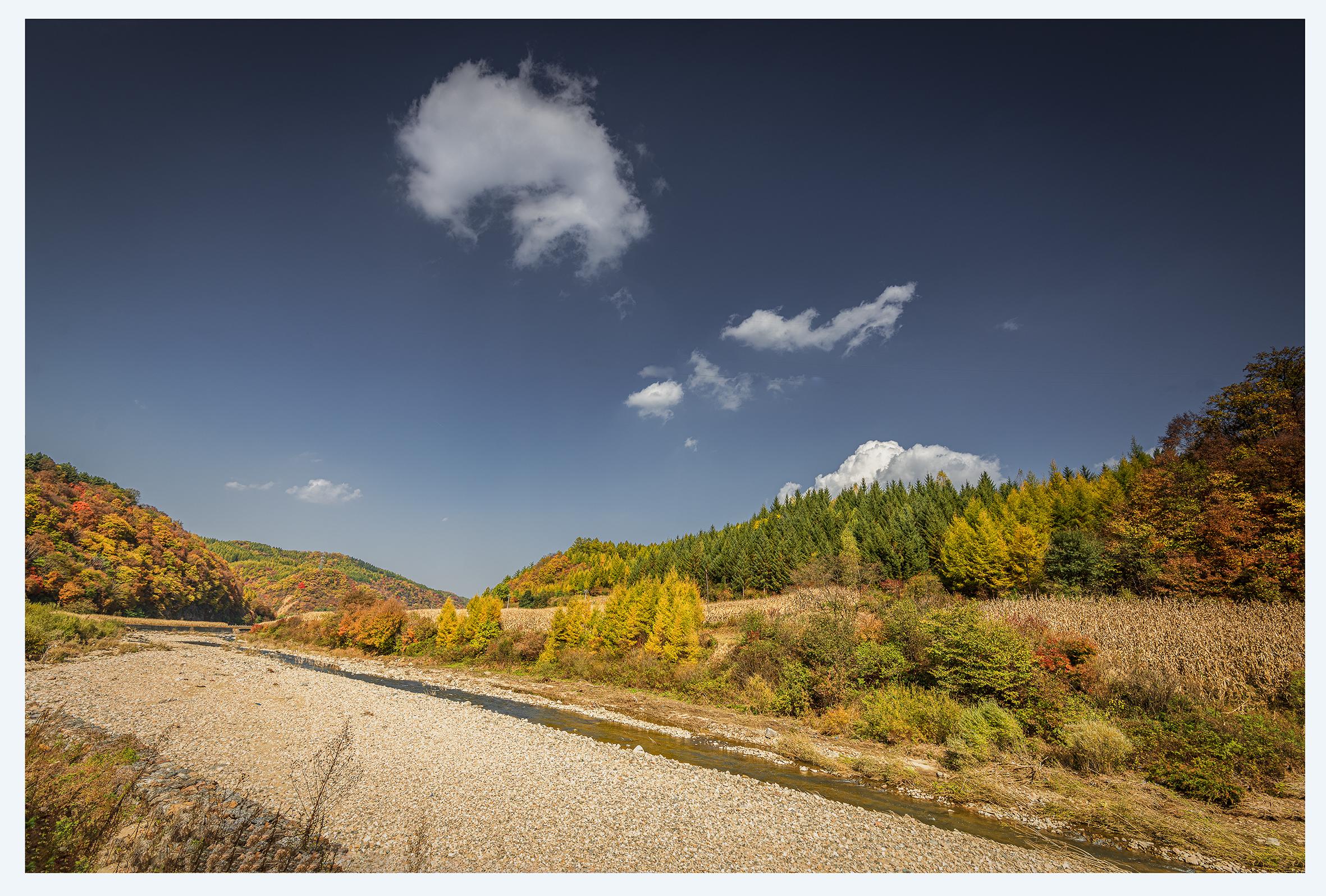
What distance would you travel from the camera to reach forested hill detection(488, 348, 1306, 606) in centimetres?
2131

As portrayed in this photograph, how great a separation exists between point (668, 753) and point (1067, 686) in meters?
16.1

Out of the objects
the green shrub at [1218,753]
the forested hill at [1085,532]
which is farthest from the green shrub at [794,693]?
the forested hill at [1085,532]

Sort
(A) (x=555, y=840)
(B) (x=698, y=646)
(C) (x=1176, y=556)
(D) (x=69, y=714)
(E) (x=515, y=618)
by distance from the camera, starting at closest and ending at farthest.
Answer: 1. (A) (x=555, y=840)
2. (D) (x=69, y=714)
3. (C) (x=1176, y=556)
4. (B) (x=698, y=646)
5. (E) (x=515, y=618)

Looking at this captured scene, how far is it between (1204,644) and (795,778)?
57.4 ft

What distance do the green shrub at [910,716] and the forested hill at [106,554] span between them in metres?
69.6

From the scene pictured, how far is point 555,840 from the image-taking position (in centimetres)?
970

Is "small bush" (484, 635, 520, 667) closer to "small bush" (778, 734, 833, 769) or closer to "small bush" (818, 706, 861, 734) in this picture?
"small bush" (778, 734, 833, 769)

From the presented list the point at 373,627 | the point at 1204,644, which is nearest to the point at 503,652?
the point at 373,627

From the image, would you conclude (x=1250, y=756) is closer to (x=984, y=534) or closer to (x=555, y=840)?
(x=555, y=840)

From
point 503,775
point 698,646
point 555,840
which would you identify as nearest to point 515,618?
point 698,646

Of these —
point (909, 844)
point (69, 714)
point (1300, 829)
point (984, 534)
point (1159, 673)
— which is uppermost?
point (984, 534)

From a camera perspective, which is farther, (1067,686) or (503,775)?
(1067,686)

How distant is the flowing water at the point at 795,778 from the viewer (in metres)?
10.4

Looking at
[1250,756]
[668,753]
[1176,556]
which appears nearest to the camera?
[1250,756]
